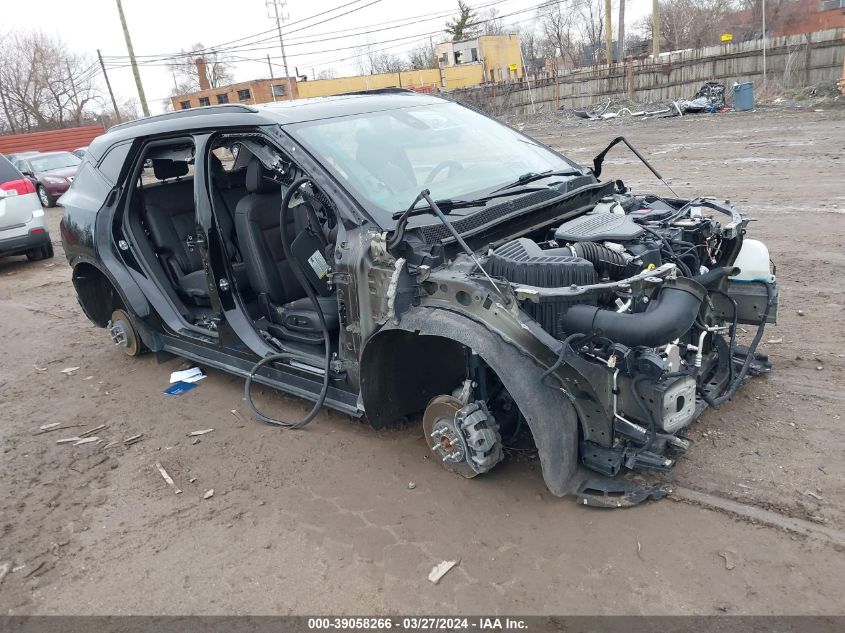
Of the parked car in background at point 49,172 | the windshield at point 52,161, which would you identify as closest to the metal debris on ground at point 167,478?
the parked car in background at point 49,172

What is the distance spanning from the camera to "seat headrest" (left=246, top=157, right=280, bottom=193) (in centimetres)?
407

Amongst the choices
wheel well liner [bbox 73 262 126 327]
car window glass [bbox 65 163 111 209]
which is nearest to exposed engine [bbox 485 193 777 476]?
car window glass [bbox 65 163 111 209]

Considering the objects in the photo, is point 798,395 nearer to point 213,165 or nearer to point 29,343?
point 213,165

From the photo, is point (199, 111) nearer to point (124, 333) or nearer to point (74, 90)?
point (124, 333)

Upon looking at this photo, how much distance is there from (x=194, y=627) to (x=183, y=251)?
10.8 feet

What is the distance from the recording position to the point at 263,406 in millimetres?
4562

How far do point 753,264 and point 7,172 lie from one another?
34.1ft

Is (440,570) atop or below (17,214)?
below

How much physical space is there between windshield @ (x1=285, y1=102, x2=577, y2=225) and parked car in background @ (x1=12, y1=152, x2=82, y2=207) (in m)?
16.3

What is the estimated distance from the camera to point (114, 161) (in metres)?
4.98

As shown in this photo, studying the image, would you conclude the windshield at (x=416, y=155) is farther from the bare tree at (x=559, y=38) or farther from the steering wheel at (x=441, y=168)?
the bare tree at (x=559, y=38)

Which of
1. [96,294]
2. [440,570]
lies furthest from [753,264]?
[96,294]

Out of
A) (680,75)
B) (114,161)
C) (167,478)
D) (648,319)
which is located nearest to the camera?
(648,319)

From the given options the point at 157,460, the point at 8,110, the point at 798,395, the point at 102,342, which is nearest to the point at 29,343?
the point at 102,342
